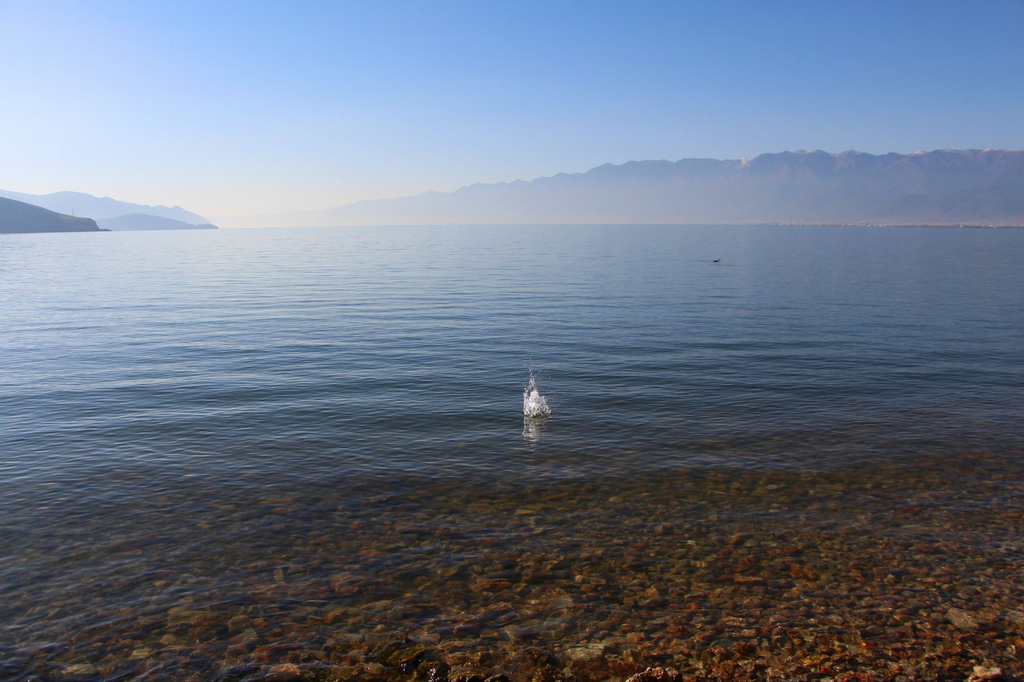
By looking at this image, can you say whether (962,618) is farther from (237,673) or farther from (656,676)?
(237,673)

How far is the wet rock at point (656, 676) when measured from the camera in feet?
31.7

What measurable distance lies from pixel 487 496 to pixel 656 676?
7.92 m

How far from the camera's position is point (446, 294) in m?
63.9

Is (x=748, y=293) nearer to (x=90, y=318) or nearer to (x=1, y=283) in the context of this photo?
(x=90, y=318)

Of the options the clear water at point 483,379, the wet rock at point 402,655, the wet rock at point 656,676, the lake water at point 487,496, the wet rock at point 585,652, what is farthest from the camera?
the clear water at point 483,379

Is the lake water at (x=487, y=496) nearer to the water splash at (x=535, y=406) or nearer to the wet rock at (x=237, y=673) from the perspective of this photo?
the wet rock at (x=237, y=673)

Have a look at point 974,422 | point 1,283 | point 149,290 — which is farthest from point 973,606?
point 1,283

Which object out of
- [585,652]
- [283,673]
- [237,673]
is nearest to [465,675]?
[585,652]

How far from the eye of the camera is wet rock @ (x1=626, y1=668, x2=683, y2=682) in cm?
966

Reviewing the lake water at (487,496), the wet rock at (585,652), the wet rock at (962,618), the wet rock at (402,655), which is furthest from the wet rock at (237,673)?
the wet rock at (962,618)

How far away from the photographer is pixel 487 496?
17031mm

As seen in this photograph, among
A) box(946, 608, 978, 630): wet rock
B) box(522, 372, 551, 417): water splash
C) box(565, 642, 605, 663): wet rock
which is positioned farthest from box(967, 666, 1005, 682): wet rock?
box(522, 372, 551, 417): water splash

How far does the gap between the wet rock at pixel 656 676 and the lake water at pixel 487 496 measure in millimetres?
542

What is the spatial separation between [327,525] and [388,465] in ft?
13.5
